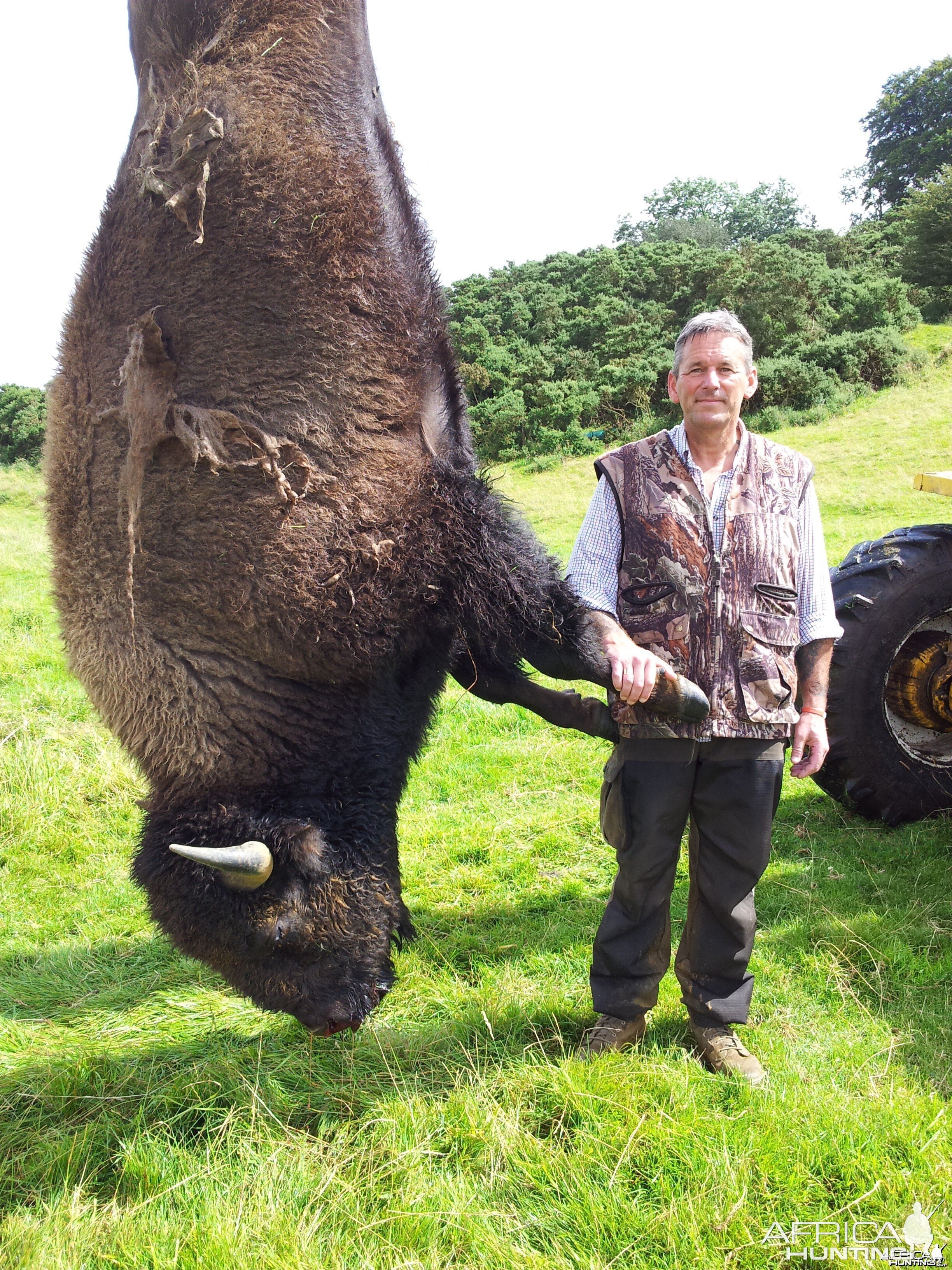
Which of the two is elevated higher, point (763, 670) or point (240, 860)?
point (763, 670)

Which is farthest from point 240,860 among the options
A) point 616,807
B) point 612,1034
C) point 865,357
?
point 865,357

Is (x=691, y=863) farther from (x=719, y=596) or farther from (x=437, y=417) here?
(x=437, y=417)

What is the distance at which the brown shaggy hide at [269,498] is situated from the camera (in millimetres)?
2340

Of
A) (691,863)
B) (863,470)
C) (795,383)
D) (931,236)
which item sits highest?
Answer: (931,236)

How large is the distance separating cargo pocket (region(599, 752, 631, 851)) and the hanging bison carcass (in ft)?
1.42

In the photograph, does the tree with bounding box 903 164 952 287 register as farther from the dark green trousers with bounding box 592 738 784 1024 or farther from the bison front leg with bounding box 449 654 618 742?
the bison front leg with bounding box 449 654 618 742

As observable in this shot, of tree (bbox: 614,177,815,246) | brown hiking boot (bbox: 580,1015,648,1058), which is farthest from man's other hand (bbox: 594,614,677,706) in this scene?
tree (bbox: 614,177,815,246)

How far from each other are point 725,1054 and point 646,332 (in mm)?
29557

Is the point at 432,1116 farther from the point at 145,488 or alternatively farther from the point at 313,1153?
the point at 145,488

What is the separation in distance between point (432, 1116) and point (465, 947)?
51.1 inches

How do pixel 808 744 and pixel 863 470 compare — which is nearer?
pixel 808 744

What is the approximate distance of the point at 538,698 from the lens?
2609 mm

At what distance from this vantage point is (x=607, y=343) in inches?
1129

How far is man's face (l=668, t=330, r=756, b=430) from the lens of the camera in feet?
9.28
